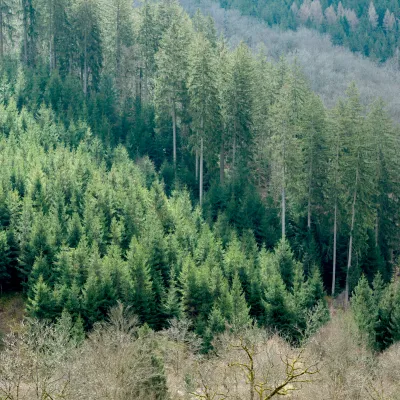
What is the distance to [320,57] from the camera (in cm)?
11912

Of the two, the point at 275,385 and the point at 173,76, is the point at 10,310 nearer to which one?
the point at 275,385

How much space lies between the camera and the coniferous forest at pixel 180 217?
25.7m

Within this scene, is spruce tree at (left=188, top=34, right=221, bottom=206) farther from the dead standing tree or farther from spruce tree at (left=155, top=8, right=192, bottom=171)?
the dead standing tree

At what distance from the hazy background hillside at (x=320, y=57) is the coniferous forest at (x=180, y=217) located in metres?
36.2

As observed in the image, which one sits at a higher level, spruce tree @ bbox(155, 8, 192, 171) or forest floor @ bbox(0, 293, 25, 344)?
spruce tree @ bbox(155, 8, 192, 171)

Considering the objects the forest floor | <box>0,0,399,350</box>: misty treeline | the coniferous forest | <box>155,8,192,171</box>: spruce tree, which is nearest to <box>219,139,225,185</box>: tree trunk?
<box>0,0,399,350</box>: misty treeline

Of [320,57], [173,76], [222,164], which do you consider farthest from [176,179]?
[320,57]

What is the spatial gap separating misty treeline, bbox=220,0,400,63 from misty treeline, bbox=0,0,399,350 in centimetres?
8200

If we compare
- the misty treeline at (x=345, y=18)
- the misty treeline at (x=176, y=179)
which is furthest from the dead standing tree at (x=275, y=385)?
the misty treeline at (x=345, y=18)

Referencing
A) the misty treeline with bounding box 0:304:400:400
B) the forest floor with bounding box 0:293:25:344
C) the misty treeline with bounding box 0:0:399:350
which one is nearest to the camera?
the misty treeline with bounding box 0:304:400:400

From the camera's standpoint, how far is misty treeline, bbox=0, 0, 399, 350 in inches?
1346

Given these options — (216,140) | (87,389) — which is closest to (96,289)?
(87,389)

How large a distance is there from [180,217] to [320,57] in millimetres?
88488

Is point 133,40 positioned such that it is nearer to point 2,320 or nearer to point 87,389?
point 2,320
